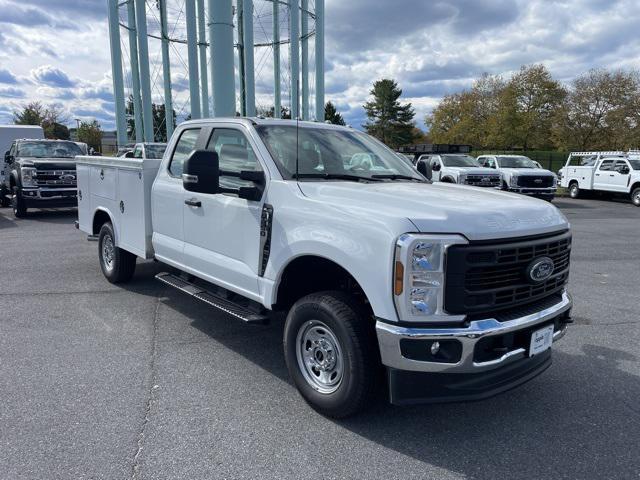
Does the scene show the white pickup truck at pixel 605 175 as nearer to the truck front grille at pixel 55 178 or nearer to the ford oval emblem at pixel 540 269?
the truck front grille at pixel 55 178

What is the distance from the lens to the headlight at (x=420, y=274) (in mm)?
2938

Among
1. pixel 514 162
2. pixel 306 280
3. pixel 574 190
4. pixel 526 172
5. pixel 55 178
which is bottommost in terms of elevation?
pixel 574 190

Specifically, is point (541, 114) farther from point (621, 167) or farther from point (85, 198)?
point (85, 198)

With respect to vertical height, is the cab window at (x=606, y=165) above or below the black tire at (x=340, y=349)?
above

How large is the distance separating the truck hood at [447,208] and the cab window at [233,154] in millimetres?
701

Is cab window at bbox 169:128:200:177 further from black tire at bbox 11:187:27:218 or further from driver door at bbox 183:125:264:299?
black tire at bbox 11:187:27:218

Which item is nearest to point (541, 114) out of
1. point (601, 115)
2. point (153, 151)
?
point (601, 115)

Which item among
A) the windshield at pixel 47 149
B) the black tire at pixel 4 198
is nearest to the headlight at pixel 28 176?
the windshield at pixel 47 149

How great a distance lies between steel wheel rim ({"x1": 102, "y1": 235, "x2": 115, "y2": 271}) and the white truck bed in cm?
39

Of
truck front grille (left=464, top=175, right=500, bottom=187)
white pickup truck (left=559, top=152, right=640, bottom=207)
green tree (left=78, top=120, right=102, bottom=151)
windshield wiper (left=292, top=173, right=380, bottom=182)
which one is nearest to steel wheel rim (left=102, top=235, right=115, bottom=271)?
windshield wiper (left=292, top=173, right=380, bottom=182)

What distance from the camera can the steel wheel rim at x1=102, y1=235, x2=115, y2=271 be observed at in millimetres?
6845

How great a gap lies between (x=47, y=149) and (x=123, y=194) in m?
11.3

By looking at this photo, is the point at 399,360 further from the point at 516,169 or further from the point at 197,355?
the point at 516,169

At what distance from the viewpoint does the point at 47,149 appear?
1560 centimetres
